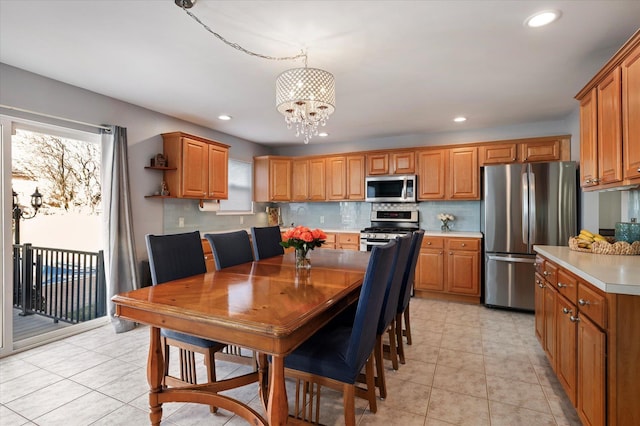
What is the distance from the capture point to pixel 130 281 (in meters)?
3.44

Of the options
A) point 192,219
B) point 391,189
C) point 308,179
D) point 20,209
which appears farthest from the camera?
point 308,179

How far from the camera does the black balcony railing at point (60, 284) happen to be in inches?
129

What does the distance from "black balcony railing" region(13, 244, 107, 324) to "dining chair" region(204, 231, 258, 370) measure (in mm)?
1807

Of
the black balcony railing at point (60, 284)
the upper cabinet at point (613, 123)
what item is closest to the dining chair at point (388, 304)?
the upper cabinet at point (613, 123)

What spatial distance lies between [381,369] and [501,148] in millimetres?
3553

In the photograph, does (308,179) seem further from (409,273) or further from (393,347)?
(393,347)

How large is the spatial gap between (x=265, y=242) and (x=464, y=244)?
268 cm

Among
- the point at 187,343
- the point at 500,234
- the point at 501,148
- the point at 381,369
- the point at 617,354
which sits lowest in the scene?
the point at 381,369

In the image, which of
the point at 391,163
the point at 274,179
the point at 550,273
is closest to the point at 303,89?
the point at 550,273

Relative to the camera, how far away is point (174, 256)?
2283 mm

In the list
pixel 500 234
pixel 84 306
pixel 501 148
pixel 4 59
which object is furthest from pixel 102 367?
pixel 501 148

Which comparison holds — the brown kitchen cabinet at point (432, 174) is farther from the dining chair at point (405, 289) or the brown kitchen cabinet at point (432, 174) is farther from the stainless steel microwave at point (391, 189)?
the dining chair at point (405, 289)

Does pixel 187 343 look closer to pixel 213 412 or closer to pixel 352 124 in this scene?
pixel 213 412

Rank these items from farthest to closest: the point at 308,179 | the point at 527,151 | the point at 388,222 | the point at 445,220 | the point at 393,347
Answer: the point at 308,179
the point at 388,222
the point at 445,220
the point at 527,151
the point at 393,347
